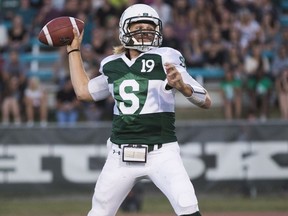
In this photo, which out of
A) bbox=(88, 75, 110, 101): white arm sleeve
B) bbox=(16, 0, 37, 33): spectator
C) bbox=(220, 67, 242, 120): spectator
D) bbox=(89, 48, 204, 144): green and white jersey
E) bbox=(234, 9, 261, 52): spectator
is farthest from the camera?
bbox=(16, 0, 37, 33): spectator

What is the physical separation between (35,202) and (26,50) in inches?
198

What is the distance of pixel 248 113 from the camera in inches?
637

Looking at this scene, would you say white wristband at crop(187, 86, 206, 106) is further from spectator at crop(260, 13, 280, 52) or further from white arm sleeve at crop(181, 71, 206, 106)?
spectator at crop(260, 13, 280, 52)

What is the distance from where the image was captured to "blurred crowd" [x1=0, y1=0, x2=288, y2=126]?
1605 centimetres

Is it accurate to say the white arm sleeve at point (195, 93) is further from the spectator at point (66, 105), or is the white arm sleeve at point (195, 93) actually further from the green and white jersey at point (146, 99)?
the spectator at point (66, 105)

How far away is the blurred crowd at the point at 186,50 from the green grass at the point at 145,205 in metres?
2.47

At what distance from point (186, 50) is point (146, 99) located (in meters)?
10.3

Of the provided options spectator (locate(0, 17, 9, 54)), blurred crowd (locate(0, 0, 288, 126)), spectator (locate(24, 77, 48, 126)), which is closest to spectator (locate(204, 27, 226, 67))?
blurred crowd (locate(0, 0, 288, 126))

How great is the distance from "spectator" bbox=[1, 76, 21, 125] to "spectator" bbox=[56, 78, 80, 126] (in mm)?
803

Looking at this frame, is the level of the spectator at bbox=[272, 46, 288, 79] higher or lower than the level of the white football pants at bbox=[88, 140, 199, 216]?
higher

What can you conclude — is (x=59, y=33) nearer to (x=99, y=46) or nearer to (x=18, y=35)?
(x=99, y=46)

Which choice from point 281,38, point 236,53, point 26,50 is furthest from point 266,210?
point 26,50

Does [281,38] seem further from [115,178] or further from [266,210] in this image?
[115,178]

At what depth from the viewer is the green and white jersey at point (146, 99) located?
6.50m
